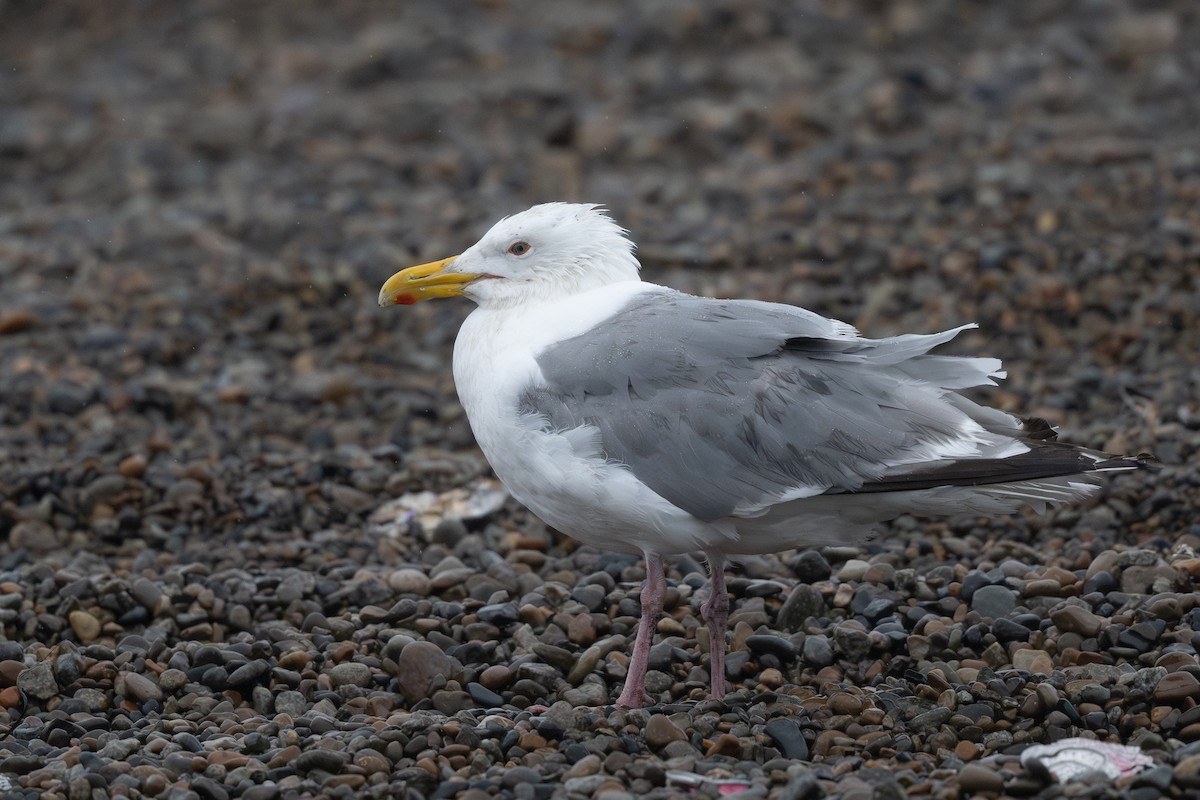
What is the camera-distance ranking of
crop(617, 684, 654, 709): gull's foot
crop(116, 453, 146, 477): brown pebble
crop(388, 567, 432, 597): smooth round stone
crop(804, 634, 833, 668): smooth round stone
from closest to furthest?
crop(617, 684, 654, 709): gull's foot → crop(804, 634, 833, 668): smooth round stone → crop(388, 567, 432, 597): smooth round stone → crop(116, 453, 146, 477): brown pebble

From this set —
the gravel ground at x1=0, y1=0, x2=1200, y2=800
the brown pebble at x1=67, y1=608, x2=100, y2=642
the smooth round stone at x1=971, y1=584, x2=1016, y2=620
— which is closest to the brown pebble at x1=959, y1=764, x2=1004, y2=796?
the gravel ground at x1=0, y1=0, x2=1200, y2=800

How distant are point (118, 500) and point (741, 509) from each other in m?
4.18

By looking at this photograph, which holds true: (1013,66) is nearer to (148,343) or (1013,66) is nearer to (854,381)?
(148,343)

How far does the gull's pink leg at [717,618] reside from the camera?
19.6 ft

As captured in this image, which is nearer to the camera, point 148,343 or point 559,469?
point 559,469

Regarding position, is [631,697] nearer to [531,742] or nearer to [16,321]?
[531,742]

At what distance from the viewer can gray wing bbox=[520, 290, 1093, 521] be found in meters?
5.55

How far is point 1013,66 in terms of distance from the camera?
47.2ft

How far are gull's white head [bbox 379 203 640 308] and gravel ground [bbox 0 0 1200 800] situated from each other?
4.55 feet

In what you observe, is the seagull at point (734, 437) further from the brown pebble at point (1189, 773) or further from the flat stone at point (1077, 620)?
the brown pebble at point (1189, 773)

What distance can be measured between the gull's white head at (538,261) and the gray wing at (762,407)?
0.58 metres

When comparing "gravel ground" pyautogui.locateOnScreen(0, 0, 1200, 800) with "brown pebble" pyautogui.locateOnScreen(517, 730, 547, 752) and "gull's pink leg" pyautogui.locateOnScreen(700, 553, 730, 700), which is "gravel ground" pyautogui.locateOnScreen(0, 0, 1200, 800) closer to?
"brown pebble" pyautogui.locateOnScreen(517, 730, 547, 752)

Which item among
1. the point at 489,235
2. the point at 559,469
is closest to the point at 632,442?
the point at 559,469

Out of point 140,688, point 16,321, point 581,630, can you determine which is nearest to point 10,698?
point 140,688
